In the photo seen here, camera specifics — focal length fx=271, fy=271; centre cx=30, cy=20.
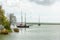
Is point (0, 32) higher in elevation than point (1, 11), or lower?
lower

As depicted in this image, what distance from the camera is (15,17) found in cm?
6297

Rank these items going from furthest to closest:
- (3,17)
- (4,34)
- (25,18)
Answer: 1. (25,18)
2. (3,17)
3. (4,34)

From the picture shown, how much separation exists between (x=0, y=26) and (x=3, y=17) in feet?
8.60

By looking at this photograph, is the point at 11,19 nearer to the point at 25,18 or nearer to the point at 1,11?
the point at 1,11

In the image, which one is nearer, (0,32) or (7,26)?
(0,32)

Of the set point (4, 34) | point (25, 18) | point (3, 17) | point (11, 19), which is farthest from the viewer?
point (25, 18)

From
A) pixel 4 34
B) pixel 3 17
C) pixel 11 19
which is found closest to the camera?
pixel 4 34

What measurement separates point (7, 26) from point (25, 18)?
2515 cm

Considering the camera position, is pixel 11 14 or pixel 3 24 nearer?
pixel 3 24

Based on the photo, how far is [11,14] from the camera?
201 feet

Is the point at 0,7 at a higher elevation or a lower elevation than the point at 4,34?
higher

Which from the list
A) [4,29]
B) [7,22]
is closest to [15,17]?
[7,22]

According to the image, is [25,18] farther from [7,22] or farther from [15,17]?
[7,22]

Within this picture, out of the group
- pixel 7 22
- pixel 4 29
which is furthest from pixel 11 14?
pixel 4 29
